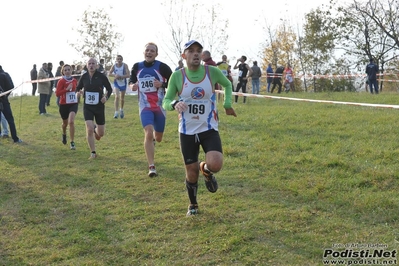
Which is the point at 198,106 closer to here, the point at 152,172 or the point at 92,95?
Result: the point at 152,172

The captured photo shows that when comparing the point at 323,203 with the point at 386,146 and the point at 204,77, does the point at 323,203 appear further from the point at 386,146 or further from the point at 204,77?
the point at 386,146

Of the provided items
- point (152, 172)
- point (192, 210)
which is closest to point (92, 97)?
point (152, 172)

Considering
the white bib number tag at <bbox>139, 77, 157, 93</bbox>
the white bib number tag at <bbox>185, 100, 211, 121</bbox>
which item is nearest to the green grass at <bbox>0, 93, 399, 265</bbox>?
the white bib number tag at <bbox>185, 100, 211, 121</bbox>

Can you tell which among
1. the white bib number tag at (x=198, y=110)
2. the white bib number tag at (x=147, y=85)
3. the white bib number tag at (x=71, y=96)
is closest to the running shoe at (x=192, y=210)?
the white bib number tag at (x=198, y=110)

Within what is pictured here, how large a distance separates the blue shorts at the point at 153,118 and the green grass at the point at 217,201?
2.70 ft

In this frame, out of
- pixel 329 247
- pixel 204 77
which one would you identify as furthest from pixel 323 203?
pixel 204 77

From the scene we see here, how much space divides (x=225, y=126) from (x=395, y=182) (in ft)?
23.1

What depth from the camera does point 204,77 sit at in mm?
5984

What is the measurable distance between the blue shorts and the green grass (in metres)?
0.82

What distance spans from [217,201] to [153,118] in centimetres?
235

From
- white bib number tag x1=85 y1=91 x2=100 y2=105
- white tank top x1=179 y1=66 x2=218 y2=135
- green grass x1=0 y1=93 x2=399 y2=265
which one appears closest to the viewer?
green grass x1=0 y1=93 x2=399 y2=265

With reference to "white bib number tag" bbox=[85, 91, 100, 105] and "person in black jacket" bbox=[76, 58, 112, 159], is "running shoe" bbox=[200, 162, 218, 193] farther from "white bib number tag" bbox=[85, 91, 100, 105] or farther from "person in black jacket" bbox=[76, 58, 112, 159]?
"white bib number tag" bbox=[85, 91, 100, 105]

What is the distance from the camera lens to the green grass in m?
5.16

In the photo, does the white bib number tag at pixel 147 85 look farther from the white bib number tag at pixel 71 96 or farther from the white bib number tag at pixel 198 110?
the white bib number tag at pixel 71 96
